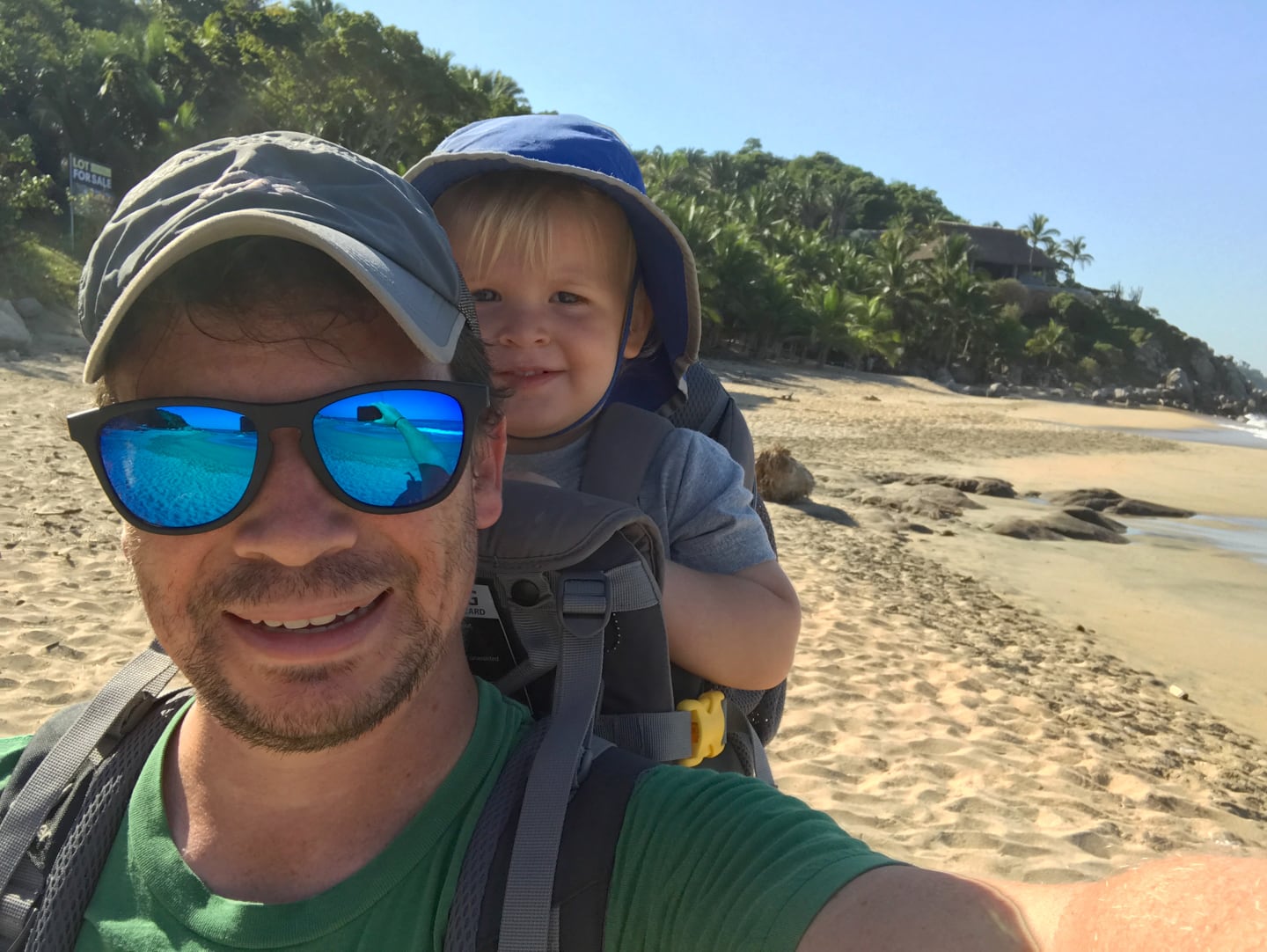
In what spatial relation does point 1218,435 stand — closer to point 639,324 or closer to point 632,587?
point 639,324

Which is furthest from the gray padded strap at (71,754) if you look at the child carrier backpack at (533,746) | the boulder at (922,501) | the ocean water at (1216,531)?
the ocean water at (1216,531)

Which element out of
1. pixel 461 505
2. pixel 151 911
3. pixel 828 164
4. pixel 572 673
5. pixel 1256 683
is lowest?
pixel 1256 683

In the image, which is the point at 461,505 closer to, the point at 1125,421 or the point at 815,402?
the point at 815,402

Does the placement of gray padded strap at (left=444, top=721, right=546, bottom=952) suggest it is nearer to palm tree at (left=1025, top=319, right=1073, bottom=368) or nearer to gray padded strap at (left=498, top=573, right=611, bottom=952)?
gray padded strap at (left=498, top=573, right=611, bottom=952)

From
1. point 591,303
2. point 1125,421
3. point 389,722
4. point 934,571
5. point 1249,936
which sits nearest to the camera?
point 1249,936

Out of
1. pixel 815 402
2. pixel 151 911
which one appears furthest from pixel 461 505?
pixel 815 402

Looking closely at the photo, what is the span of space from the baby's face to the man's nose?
0.78 meters

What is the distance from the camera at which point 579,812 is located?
1.28 m

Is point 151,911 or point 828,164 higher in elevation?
point 828,164

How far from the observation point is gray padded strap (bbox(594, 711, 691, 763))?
1.59 meters

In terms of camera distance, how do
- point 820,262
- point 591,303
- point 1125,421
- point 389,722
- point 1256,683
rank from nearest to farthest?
point 389,722, point 591,303, point 1256,683, point 1125,421, point 820,262

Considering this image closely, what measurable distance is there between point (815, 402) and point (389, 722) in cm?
3077

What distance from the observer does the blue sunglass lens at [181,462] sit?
133 centimetres

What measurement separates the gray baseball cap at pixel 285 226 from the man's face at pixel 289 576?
9 centimetres
